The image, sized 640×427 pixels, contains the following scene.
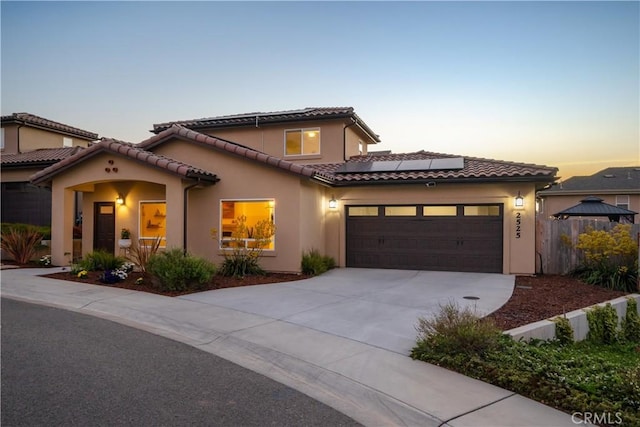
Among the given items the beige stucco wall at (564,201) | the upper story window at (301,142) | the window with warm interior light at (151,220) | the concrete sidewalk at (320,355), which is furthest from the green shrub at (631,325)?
A: the beige stucco wall at (564,201)

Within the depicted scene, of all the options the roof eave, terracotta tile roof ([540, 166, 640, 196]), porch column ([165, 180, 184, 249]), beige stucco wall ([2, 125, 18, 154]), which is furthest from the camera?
terracotta tile roof ([540, 166, 640, 196])

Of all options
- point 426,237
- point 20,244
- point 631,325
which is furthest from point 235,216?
point 631,325

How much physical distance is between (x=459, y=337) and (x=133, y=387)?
13.7ft

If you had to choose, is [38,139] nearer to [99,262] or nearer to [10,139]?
[10,139]

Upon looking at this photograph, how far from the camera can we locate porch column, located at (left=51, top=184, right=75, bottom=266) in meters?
14.5

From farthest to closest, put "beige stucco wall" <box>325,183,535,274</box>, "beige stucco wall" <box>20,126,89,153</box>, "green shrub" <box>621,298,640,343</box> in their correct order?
1. "beige stucco wall" <box>20,126,89,153</box>
2. "beige stucco wall" <box>325,183,535,274</box>
3. "green shrub" <box>621,298,640,343</box>

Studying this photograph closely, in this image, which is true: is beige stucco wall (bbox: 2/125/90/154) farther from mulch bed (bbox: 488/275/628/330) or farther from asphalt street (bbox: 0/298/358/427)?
mulch bed (bbox: 488/275/628/330)

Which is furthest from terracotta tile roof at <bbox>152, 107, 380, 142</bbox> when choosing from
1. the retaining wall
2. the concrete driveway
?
the retaining wall

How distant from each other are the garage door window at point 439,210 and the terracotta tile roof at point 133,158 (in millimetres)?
7824

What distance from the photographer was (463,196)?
14141 millimetres

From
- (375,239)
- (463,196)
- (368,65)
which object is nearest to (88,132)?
(368,65)

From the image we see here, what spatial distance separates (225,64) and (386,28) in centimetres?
723

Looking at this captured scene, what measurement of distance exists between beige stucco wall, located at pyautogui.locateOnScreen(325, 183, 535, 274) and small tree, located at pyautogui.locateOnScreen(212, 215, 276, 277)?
135 inches

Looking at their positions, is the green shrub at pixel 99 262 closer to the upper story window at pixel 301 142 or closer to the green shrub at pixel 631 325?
the upper story window at pixel 301 142
